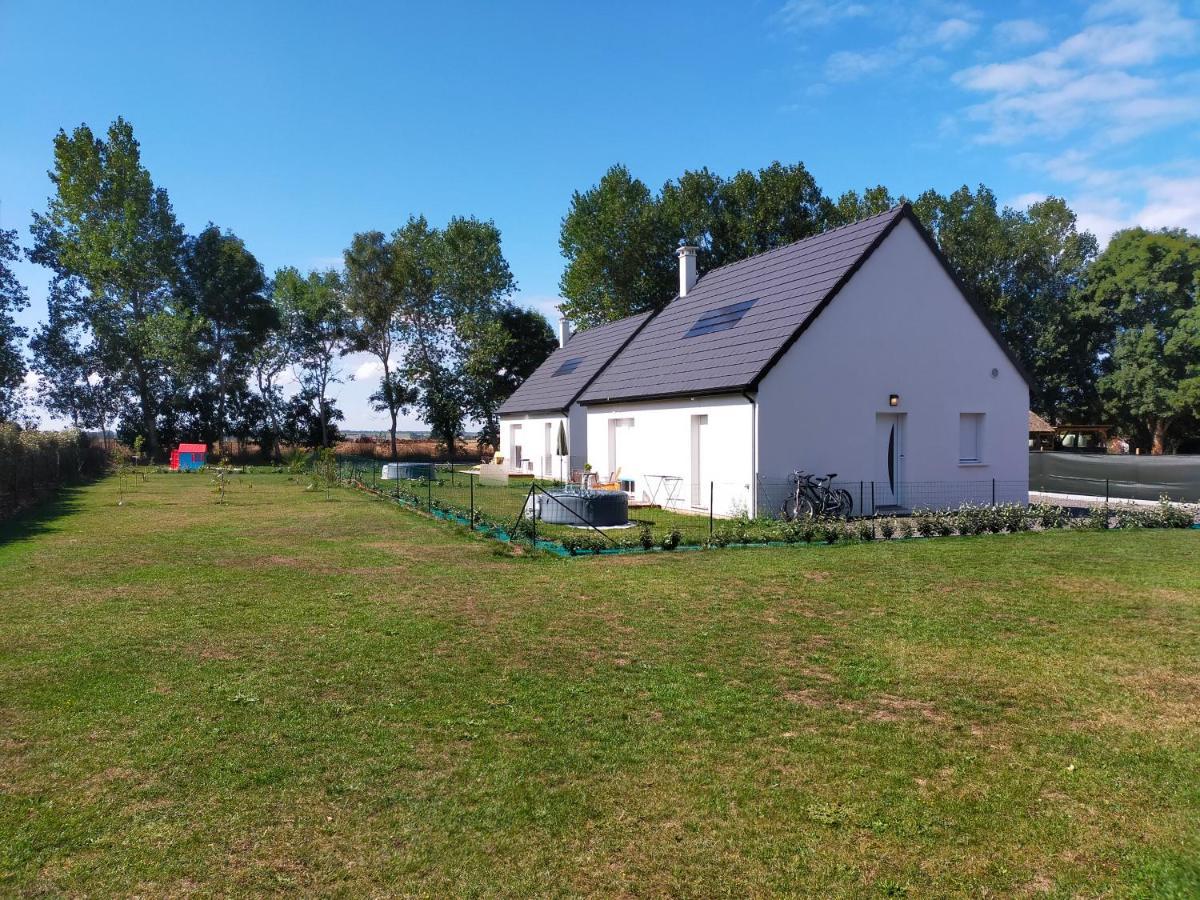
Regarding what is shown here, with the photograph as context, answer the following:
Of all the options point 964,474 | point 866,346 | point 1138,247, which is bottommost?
point 964,474

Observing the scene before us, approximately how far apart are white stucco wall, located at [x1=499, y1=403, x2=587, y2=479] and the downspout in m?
10.2

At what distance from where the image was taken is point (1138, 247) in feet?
153

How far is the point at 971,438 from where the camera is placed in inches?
740

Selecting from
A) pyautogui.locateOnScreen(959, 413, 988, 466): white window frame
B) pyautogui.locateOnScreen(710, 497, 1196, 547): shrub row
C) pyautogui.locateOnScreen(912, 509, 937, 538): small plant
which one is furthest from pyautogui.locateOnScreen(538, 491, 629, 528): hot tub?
pyautogui.locateOnScreen(959, 413, 988, 466): white window frame

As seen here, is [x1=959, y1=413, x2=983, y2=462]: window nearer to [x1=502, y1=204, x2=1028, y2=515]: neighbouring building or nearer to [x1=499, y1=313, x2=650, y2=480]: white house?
[x1=502, y1=204, x2=1028, y2=515]: neighbouring building

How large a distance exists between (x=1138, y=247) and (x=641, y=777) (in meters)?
56.0

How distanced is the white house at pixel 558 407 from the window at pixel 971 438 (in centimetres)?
1207

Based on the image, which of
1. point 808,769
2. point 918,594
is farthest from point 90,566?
point 918,594

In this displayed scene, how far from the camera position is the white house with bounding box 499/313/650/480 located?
26906mm

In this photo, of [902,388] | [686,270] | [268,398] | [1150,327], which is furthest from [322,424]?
[1150,327]

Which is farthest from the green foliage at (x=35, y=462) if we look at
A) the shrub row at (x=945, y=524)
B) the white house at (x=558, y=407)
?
the shrub row at (x=945, y=524)

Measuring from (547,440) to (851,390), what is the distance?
14.9 m

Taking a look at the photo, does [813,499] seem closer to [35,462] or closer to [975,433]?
[975,433]

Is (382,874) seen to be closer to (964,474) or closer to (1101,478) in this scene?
(964,474)
